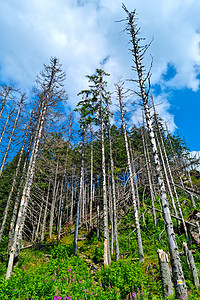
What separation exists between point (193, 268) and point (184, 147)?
76.2ft

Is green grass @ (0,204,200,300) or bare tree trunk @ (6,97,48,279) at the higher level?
bare tree trunk @ (6,97,48,279)

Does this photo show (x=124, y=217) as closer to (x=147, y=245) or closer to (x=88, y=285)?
(x=147, y=245)

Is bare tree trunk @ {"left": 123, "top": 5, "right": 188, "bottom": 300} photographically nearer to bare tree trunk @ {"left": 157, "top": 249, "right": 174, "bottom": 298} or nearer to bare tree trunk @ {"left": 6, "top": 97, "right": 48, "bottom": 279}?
bare tree trunk @ {"left": 157, "top": 249, "right": 174, "bottom": 298}

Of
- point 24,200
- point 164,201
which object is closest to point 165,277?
point 164,201

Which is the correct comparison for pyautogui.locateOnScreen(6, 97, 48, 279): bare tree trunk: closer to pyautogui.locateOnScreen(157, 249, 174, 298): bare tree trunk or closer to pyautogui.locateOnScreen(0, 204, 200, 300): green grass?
pyautogui.locateOnScreen(0, 204, 200, 300): green grass

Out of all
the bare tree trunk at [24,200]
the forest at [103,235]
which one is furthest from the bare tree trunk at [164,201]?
the bare tree trunk at [24,200]

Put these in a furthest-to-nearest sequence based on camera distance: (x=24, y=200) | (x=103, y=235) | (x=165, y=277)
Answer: (x=103, y=235) < (x=24, y=200) < (x=165, y=277)

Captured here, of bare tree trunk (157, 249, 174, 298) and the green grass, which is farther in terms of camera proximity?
bare tree trunk (157, 249, 174, 298)

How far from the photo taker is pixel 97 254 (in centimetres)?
1195

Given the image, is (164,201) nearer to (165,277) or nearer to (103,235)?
(165,277)

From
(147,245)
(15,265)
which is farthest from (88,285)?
(147,245)

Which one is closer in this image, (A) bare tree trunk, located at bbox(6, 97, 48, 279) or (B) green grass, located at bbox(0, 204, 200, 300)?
(B) green grass, located at bbox(0, 204, 200, 300)

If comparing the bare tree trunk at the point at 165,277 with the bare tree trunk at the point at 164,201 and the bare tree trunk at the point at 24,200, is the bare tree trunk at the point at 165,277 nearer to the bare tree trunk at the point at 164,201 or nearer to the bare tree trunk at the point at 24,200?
the bare tree trunk at the point at 164,201

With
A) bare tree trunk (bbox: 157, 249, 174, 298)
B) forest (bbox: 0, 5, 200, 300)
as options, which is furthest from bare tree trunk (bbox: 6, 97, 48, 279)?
bare tree trunk (bbox: 157, 249, 174, 298)
